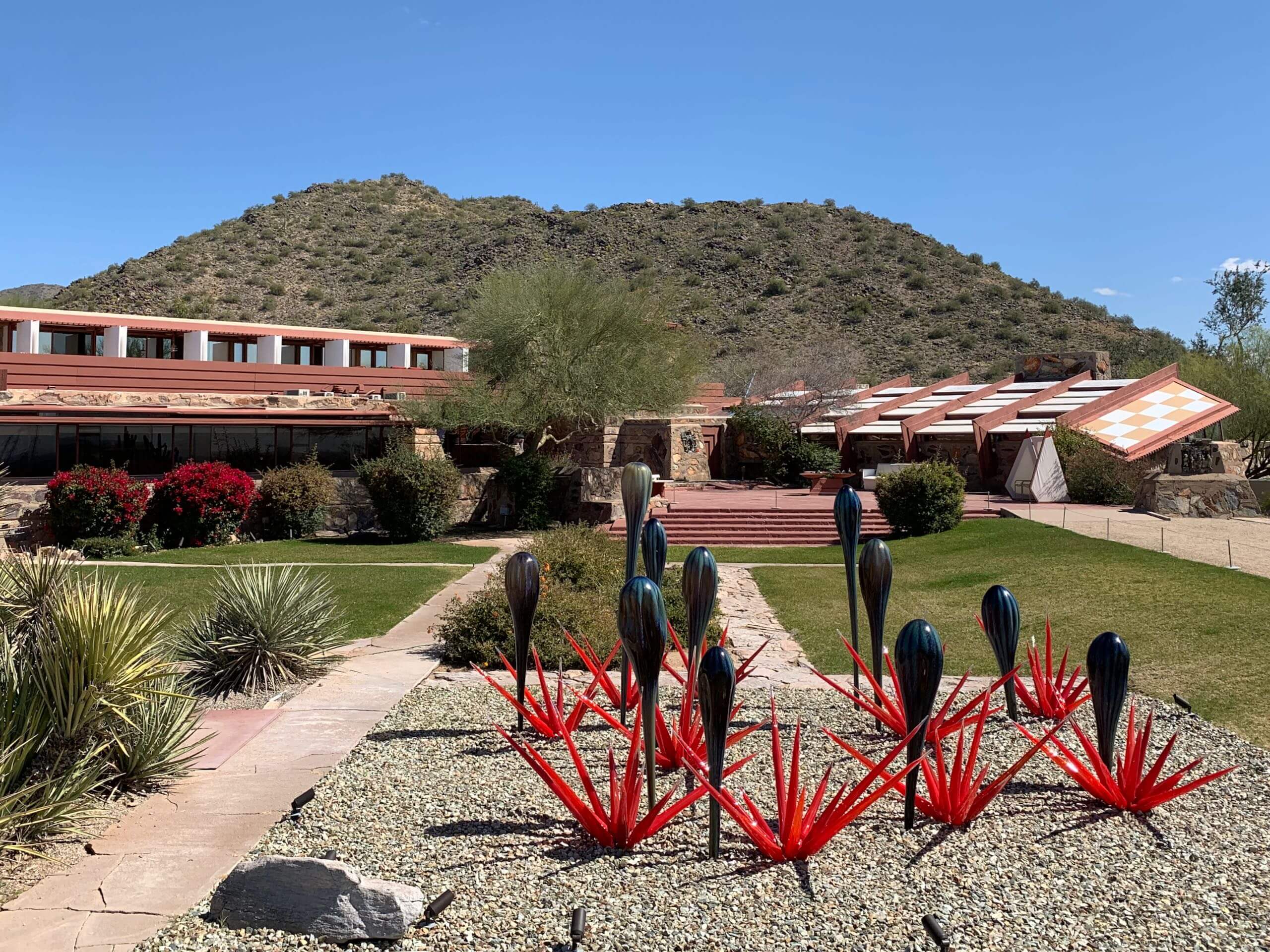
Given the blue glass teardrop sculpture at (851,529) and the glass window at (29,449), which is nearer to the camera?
the blue glass teardrop sculpture at (851,529)

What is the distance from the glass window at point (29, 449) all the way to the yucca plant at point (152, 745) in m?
18.1

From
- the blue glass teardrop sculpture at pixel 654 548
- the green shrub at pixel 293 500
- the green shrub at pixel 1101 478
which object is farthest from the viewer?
the green shrub at pixel 1101 478

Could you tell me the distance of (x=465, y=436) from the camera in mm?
28828

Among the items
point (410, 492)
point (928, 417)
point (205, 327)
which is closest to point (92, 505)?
point (410, 492)

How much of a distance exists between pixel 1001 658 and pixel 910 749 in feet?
4.50

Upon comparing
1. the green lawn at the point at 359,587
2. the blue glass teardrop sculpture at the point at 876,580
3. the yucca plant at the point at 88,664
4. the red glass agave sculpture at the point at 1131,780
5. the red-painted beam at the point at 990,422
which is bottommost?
the green lawn at the point at 359,587

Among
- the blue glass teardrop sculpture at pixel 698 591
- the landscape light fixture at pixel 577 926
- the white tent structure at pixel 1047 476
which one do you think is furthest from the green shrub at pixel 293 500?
the landscape light fixture at pixel 577 926

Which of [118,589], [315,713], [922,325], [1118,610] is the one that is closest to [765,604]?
[1118,610]

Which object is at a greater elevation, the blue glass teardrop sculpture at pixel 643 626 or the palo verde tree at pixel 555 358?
the palo verde tree at pixel 555 358

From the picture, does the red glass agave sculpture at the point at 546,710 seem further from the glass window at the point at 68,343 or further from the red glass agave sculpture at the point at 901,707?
the glass window at the point at 68,343

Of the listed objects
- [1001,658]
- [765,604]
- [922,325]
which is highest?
[922,325]

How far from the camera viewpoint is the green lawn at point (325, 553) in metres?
18.8

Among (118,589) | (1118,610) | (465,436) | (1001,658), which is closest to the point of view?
(1001,658)

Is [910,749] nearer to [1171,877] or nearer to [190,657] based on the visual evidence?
[1171,877]
